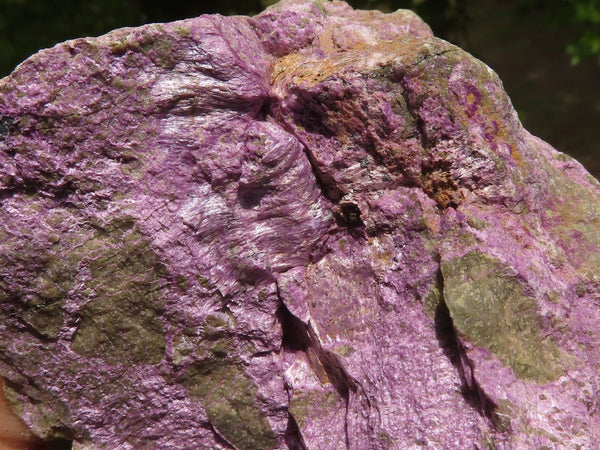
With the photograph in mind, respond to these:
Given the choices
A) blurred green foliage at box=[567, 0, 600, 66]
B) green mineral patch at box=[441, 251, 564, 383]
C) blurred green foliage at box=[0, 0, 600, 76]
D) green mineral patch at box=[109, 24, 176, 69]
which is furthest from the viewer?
blurred green foliage at box=[0, 0, 600, 76]

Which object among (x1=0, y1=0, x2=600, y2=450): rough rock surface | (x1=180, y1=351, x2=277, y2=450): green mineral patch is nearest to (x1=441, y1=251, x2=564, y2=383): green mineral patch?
(x1=0, y1=0, x2=600, y2=450): rough rock surface

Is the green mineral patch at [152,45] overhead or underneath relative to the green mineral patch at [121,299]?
overhead

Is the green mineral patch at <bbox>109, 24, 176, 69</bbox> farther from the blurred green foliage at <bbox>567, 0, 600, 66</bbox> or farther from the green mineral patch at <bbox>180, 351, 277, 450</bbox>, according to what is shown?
the blurred green foliage at <bbox>567, 0, 600, 66</bbox>

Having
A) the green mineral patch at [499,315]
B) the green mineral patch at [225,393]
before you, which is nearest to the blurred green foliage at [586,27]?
the green mineral patch at [499,315]

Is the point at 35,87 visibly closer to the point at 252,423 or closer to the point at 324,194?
the point at 324,194

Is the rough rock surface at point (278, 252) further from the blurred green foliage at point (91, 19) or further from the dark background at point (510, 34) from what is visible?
the dark background at point (510, 34)

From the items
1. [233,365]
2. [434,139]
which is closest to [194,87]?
[434,139]

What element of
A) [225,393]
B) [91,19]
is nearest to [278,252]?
[225,393]

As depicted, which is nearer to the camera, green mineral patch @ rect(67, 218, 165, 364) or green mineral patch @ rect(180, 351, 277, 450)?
green mineral patch @ rect(67, 218, 165, 364)
